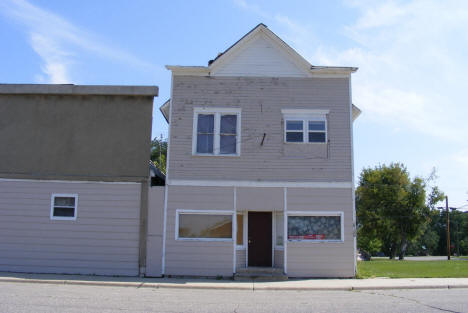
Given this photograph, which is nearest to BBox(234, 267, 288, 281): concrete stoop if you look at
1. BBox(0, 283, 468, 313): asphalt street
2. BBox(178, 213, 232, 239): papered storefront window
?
BBox(178, 213, 232, 239): papered storefront window

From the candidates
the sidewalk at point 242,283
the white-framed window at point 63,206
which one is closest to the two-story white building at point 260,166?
the sidewalk at point 242,283

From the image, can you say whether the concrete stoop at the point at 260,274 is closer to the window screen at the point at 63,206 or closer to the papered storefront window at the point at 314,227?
the papered storefront window at the point at 314,227

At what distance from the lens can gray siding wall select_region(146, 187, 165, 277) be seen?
14.8 m

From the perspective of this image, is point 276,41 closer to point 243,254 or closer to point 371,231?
point 243,254

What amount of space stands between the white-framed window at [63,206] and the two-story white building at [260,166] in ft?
10.6

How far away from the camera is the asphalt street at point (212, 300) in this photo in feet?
29.1

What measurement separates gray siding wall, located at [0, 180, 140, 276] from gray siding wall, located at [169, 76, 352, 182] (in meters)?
2.31

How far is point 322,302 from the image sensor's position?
33.0 feet

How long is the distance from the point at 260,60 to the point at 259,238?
6439mm

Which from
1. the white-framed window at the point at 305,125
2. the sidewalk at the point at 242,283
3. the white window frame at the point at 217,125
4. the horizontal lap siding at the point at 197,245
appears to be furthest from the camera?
the white-framed window at the point at 305,125

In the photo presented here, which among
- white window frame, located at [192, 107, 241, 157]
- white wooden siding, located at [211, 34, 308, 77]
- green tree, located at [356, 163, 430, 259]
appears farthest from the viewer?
green tree, located at [356, 163, 430, 259]

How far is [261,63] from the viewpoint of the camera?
632 inches

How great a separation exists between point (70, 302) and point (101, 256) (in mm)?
5604

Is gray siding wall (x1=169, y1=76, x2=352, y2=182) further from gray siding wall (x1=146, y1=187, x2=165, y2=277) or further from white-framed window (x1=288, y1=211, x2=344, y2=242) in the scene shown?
white-framed window (x1=288, y1=211, x2=344, y2=242)
